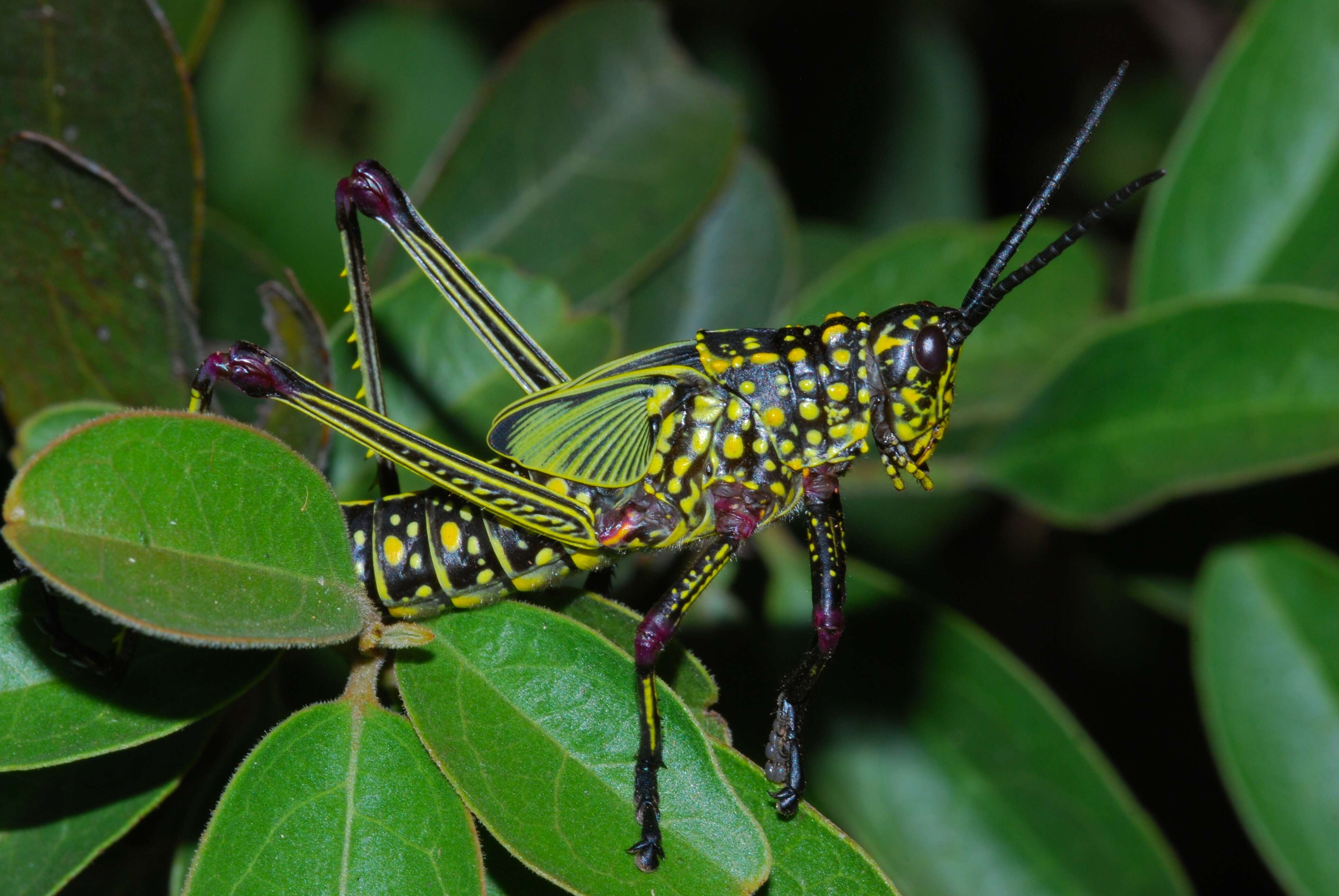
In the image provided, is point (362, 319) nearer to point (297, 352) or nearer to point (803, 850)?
point (297, 352)

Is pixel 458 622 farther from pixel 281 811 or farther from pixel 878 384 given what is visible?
pixel 878 384

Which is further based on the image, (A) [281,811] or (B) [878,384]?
(B) [878,384]

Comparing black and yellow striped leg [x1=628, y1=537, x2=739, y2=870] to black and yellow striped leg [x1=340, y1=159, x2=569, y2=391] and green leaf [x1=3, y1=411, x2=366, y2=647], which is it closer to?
green leaf [x1=3, y1=411, x2=366, y2=647]

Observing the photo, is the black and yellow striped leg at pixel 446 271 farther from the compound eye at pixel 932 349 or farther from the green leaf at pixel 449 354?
the compound eye at pixel 932 349

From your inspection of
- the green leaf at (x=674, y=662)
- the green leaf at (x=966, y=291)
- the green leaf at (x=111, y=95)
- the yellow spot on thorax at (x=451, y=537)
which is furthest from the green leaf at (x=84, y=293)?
the green leaf at (x=966, y=291)

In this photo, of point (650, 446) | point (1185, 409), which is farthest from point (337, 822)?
point (1185, 409)

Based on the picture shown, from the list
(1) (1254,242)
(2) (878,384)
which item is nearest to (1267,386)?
(1) (1254,242)

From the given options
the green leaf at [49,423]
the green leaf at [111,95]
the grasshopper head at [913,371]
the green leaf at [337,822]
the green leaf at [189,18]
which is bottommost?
the green leaf at [337,822]
